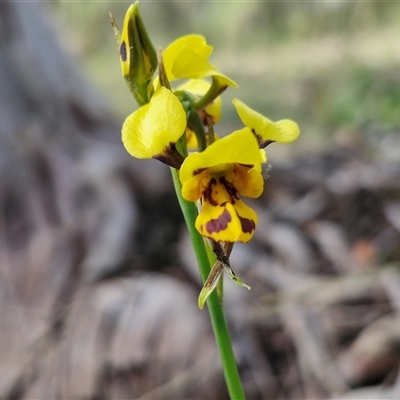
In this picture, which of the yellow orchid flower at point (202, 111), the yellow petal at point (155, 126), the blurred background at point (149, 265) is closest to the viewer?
the yellow petal at point (155, 126)

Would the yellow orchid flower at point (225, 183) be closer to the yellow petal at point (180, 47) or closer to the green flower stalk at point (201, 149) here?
the green flower stalk at point (201, 149)

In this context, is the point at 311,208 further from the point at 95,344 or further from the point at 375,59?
the point at 375,59

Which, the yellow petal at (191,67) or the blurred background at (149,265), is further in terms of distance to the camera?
the blurred background at (149,265)

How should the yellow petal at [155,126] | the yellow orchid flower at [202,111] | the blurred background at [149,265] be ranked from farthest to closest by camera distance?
the blurred background at [149,265] < the yellow orchid flower at [202,111] < the yellow petal at [155,126]

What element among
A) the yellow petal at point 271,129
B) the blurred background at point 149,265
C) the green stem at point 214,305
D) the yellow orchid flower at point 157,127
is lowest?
the blurred background at point 149,265

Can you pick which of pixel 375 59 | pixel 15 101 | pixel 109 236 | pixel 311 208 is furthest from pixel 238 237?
pixel 375 59

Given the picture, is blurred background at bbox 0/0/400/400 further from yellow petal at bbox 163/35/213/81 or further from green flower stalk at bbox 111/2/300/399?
yellow petal at bbox 163/35/213/81

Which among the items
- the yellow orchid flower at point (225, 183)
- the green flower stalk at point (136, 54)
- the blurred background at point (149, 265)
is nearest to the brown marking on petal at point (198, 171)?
the yellow orchid flower at point (225, 183)

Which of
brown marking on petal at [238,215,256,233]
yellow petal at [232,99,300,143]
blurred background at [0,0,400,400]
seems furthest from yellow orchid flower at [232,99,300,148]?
blurred background at [0,0,400,400]
